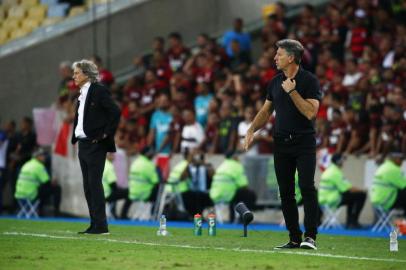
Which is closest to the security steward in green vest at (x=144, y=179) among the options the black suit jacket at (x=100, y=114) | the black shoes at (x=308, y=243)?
the black suit jacket at (x=100, y=114)

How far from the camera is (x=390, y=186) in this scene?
21141 mm

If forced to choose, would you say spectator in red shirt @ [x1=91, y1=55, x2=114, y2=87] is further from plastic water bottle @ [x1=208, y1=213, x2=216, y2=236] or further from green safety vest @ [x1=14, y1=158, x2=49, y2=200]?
plastic water bottle @ [x1=208, y1=213, x2=216, y2=236]

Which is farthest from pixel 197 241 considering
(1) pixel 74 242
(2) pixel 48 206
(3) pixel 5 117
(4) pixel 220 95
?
(3) pixel 5 117

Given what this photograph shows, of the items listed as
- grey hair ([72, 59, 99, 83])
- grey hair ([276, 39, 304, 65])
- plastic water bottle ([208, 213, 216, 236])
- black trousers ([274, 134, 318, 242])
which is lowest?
plastic water bottle ([208, 213, 216, 236])

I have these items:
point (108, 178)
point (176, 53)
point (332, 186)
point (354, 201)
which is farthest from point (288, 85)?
point (176, 53)

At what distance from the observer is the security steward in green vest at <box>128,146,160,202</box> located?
24.5 metres

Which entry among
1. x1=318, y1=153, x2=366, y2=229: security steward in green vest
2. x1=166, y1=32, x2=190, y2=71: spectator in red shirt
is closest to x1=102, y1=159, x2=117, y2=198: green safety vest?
x1=166, y1=32, x2=190, y2=71: spectator in red shirt

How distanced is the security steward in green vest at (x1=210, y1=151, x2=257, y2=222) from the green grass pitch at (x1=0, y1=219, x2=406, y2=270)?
6.88 meters

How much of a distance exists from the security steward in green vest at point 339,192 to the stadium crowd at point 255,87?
679 mm

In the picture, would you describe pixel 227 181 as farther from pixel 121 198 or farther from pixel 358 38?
pixel 358 38

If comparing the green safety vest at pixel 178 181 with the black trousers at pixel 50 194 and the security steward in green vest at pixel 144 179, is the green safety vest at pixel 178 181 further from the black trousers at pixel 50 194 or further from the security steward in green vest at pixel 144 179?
the black trousers at pixel 50 194

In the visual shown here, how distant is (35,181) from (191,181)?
344cm

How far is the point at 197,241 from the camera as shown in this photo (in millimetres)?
14477

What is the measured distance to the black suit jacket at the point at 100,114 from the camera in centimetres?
1488
